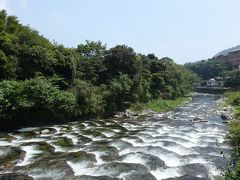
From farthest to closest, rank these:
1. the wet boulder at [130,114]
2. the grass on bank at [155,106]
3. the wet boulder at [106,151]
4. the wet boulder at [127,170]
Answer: the grass on bank at [155,106] < the wet boulder at [130,114] < the wet boulder at [106,151] < the wet boulder at [127,170]

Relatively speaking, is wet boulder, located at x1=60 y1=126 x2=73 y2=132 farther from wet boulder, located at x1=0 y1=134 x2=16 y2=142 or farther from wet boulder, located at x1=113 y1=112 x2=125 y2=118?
wet boulder, located at x1=113 y1=112 x2=125 y2=118

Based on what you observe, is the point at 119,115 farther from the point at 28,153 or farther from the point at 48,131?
the point at 28,153

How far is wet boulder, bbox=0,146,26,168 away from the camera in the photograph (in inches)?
765

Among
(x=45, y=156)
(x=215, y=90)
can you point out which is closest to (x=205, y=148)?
(x=45, y=156)

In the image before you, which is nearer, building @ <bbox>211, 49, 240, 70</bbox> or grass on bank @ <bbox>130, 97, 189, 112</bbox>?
grass on bank @ <bbox>130, 97, 189, 112</bbox>

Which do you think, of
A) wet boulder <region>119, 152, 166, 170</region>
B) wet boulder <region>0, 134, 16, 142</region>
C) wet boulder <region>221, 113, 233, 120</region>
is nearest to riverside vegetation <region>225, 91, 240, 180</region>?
wet boulder <region>221, 113, 233, 120</region>

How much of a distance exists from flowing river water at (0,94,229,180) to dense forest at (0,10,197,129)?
2811mm

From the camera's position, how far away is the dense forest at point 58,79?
3288 centimetres

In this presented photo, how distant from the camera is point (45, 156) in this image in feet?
69.0

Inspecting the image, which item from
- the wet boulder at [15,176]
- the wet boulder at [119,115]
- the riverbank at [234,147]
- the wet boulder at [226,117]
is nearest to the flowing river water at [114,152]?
the wet boulder at [15,176]

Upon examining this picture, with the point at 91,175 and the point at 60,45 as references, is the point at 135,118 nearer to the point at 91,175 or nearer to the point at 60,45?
the point at 60,45

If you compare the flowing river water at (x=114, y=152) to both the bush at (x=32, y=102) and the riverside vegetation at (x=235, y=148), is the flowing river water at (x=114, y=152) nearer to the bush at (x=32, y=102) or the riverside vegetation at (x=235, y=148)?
the riverside vegetation at (x=235, y=148)

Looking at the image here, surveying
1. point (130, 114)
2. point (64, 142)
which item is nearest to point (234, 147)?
point (64, 142)

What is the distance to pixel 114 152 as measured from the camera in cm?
2231
